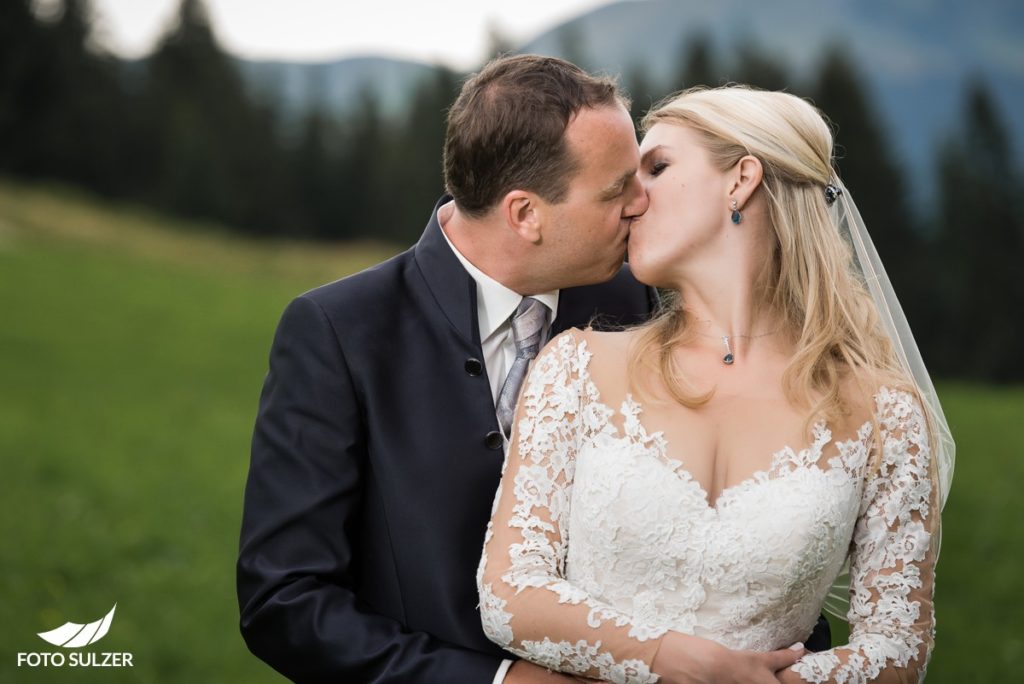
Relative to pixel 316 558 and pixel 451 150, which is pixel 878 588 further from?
pixel 451 150

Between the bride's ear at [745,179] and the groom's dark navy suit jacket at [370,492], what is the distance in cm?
92

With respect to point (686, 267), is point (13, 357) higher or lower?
lower

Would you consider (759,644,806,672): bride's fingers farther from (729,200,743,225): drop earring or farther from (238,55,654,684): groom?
(729,200,743,225): drop earring

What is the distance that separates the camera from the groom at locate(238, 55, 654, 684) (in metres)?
3.21

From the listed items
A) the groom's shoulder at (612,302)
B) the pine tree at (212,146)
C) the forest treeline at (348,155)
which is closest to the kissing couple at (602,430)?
the groom's shoulder at (612,302)

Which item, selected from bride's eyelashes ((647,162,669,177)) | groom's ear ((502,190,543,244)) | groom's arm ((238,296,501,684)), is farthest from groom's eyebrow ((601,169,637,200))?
groom's arm ((238,296,501,684))

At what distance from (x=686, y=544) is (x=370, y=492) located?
41.5 inches

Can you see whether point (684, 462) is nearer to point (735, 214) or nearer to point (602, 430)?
point (602, 430)

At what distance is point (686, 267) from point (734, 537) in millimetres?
826

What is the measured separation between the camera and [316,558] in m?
3.24

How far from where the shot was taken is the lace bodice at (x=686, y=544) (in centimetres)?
283

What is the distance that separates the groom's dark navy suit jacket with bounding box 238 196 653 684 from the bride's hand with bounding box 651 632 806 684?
1.86 ft

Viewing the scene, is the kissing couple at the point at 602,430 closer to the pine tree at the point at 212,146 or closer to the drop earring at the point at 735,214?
the drop earring at the point at 735,214

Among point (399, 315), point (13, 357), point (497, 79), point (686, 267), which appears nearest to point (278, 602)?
point (399, 315)
